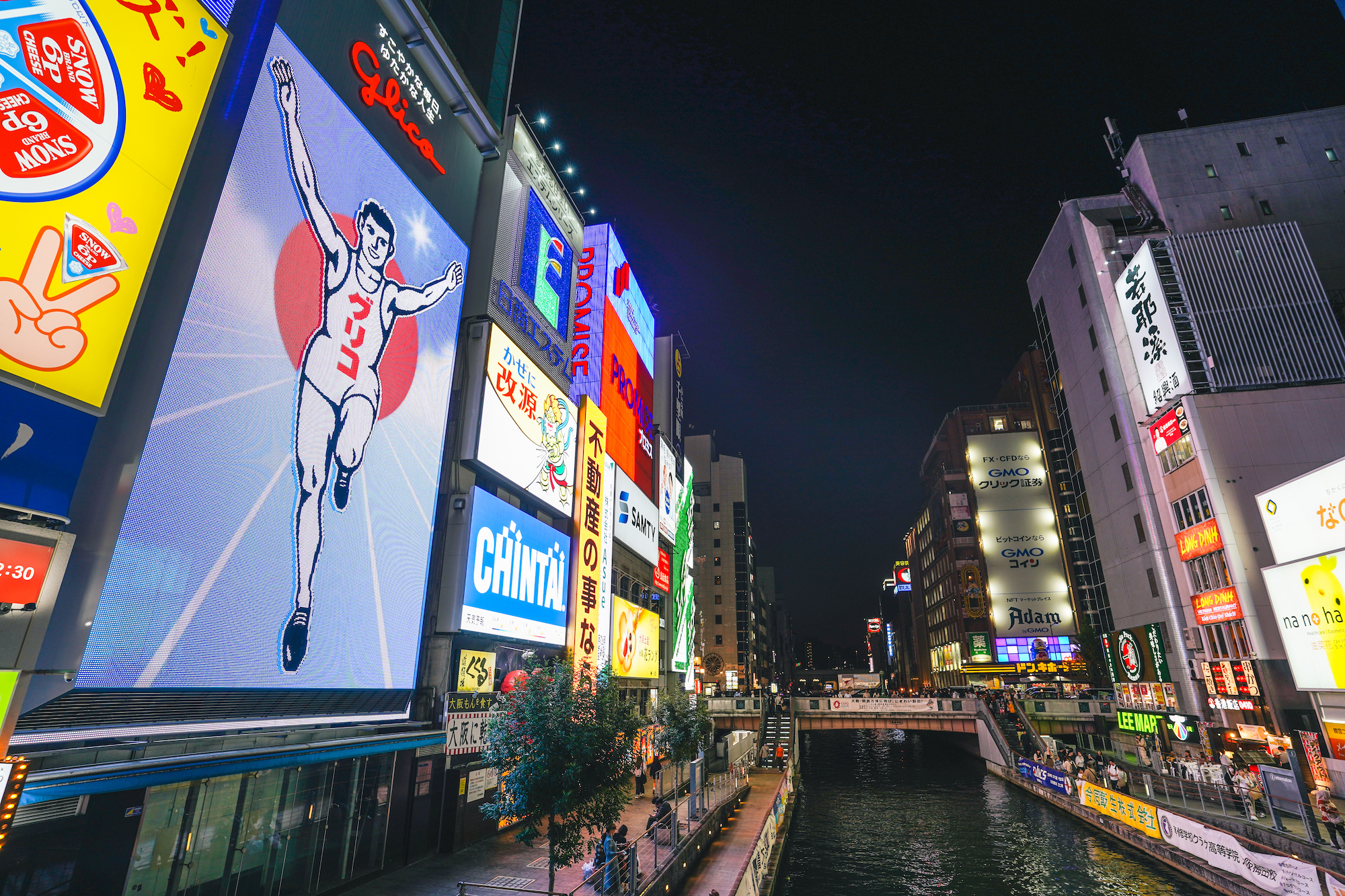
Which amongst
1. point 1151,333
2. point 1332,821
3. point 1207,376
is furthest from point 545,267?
A: point 1151,333

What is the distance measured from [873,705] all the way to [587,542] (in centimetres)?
3791

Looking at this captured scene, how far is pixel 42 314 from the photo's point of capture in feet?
31.3

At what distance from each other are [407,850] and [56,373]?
1481cm

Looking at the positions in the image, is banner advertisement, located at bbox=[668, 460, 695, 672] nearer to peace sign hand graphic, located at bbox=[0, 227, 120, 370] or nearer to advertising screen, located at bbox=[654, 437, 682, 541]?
advertising screen, located at bbox=[654, 437, 682, 541]

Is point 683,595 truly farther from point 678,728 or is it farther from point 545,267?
point 545,267

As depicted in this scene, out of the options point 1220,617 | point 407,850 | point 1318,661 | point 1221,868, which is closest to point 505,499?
point 407,850

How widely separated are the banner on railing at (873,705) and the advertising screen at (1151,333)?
30211 mm

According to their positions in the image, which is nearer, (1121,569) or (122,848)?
(122,848)

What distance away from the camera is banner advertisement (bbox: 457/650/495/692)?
20.5 m

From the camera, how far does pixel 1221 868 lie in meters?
20.7

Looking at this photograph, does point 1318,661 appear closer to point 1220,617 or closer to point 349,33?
point 1220,617

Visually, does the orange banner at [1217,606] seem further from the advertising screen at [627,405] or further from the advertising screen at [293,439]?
the advertising screen at [293,439]

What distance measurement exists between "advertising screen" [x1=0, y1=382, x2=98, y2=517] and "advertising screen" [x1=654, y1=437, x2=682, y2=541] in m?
37.5

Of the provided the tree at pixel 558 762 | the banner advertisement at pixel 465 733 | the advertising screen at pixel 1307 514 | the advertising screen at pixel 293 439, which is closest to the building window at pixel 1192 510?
the advertising screen at pixel 1307 514
